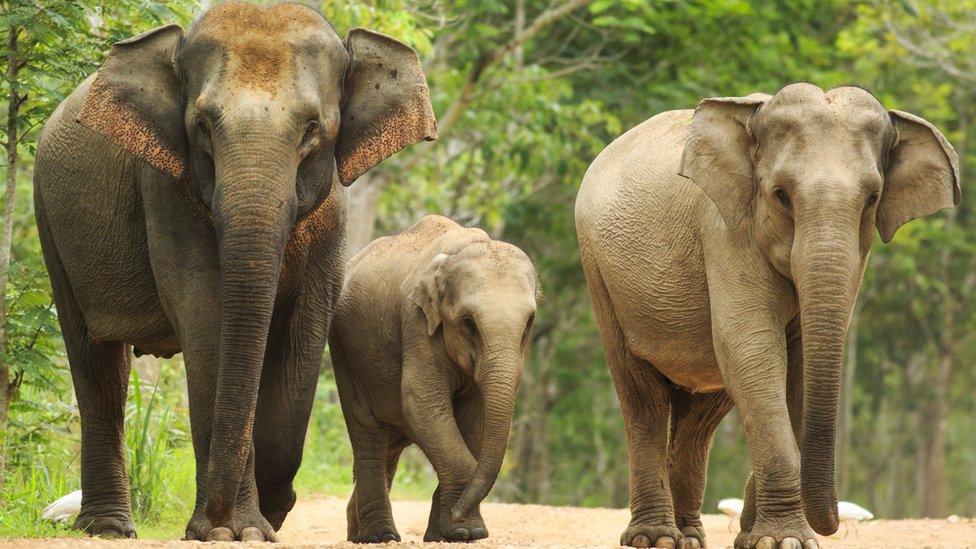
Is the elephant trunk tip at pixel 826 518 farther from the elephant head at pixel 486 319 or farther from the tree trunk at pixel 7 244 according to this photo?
the tree trunk at pixel 7 244

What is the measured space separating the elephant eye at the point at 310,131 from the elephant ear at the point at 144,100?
563mm

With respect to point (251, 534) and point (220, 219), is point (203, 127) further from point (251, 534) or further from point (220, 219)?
point (251, 534)

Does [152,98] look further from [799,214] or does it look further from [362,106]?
[799,214]

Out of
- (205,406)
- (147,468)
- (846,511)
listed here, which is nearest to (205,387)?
(205,406)

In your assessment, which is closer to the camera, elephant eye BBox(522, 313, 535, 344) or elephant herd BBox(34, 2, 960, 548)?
elephant herd BBox(34, 2, 960, 548)

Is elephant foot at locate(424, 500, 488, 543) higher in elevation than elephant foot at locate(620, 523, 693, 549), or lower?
higher

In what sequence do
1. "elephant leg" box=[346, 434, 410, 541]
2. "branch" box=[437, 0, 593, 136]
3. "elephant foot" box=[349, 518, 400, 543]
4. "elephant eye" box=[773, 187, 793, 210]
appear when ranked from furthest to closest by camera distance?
"branch" box=[437, 0, 593, 136] → "elephant leg" box=[346, 434, 410, 541] → "elephant foot" box=[349, 518, 400, 543] → "elephant eye" box=[773, 187, 793, 210]

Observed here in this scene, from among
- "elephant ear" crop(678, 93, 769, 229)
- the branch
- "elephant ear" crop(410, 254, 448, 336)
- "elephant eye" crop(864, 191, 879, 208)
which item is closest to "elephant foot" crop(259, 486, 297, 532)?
"elephant ear" crop(410, 254, 448, 336)

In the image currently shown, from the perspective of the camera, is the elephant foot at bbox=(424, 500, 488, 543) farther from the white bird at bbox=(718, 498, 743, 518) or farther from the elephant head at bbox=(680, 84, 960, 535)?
the white bird at bbox=(718, 498, 743, 518)

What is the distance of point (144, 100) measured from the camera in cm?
709

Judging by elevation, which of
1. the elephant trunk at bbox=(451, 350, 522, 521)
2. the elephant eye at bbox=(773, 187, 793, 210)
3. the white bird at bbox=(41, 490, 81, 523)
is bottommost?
the white bird at bbox=(41, 490, 81, 523)

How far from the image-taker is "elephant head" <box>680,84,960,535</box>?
6.78 m

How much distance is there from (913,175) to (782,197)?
2.11 ft

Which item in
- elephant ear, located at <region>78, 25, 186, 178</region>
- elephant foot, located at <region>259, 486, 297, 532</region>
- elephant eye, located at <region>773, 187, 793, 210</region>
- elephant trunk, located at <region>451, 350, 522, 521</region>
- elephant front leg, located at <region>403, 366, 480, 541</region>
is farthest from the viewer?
elephant front leg, located at <region>403, 366, 480, 541</region>
